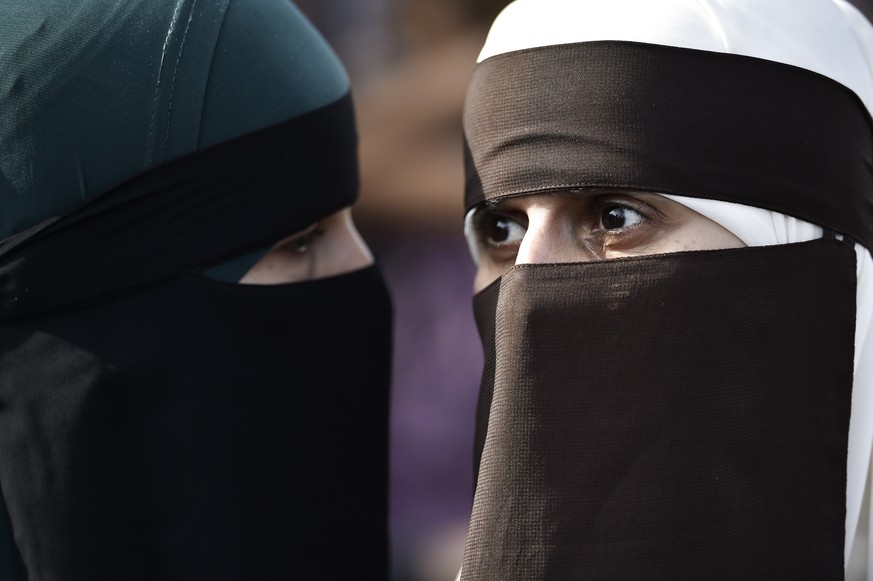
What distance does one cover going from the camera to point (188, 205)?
8.29 ft

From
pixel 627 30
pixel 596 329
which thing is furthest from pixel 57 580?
pixel 627 30

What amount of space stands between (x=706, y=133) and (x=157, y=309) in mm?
1318

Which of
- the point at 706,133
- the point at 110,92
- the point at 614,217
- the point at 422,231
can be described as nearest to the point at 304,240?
the point at 110,92

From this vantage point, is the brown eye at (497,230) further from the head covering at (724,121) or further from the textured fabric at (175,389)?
the textured fabric at (175,389)

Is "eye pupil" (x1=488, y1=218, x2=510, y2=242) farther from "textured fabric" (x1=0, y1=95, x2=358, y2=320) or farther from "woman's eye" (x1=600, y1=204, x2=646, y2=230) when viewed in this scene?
"textured fabric" (x1=0, y1=95, x2=358, y2=320)

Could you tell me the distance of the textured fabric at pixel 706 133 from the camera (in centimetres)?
218

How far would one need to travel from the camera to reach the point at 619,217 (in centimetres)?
227

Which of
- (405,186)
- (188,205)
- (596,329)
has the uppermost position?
(188,205)

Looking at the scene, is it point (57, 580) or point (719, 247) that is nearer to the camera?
point (719, 247)

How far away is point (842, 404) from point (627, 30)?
925mm

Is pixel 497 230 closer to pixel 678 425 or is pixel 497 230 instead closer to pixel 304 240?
pixel 304 240

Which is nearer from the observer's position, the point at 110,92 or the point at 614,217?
the point at 614,217

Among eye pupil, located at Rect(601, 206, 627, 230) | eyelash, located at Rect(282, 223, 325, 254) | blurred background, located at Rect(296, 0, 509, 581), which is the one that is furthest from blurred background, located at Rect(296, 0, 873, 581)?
eye pupil, located at Rect(601, 206, 627, 230)

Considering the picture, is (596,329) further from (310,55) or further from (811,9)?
(310,55)
